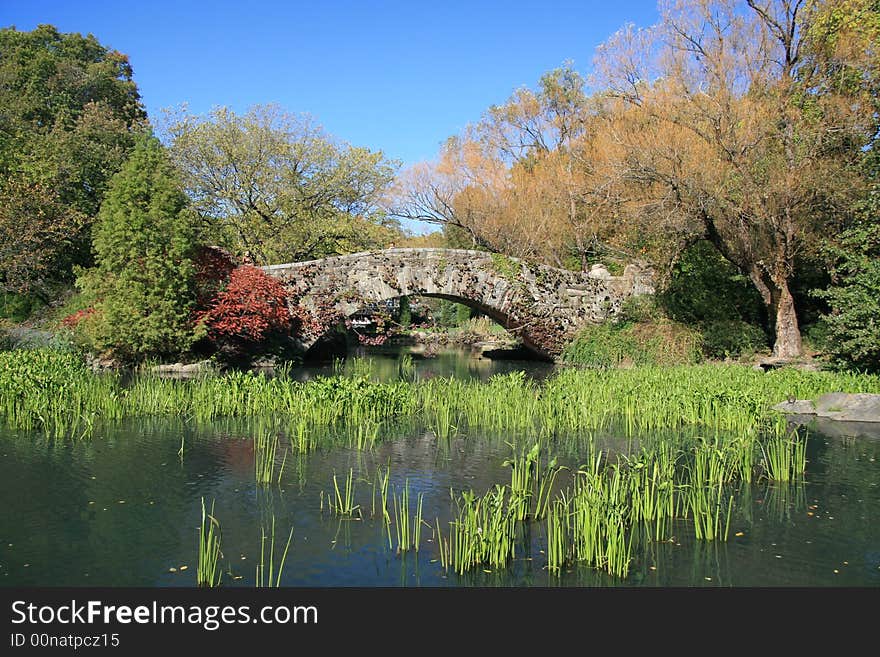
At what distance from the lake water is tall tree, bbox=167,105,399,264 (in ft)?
50.3

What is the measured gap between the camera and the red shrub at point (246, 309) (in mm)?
16641

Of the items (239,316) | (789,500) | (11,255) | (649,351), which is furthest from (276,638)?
(11,255)

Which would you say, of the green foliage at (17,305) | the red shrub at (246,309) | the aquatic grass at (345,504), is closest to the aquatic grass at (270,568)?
the aquatic grass at (345,504)

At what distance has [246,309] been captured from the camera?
55.5 feet

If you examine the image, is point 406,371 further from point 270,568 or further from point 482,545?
point 270,568

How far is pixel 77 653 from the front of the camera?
4.18 m

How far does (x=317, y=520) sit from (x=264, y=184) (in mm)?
19217

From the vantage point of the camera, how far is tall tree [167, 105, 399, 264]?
2355cm

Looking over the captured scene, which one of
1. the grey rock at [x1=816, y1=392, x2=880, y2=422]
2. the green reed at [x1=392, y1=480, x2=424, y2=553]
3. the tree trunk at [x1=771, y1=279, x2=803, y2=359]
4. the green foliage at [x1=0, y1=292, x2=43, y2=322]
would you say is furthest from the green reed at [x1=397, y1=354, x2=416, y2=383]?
the green foliage at [x1=0, y1=292, x2=43, y2=322]

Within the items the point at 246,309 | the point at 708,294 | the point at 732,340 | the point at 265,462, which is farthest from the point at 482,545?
the point at 708,294

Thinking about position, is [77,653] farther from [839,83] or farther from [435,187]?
[435,187]

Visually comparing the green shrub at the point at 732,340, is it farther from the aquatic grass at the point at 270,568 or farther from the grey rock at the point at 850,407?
the aquatic grass at the point at 270,568

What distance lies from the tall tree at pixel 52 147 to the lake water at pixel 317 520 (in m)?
13.0

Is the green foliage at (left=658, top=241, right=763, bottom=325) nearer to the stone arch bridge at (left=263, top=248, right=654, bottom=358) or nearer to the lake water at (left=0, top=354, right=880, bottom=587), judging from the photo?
the stone arch bridge at (left=263, top=248, right=654, bottom=358)
